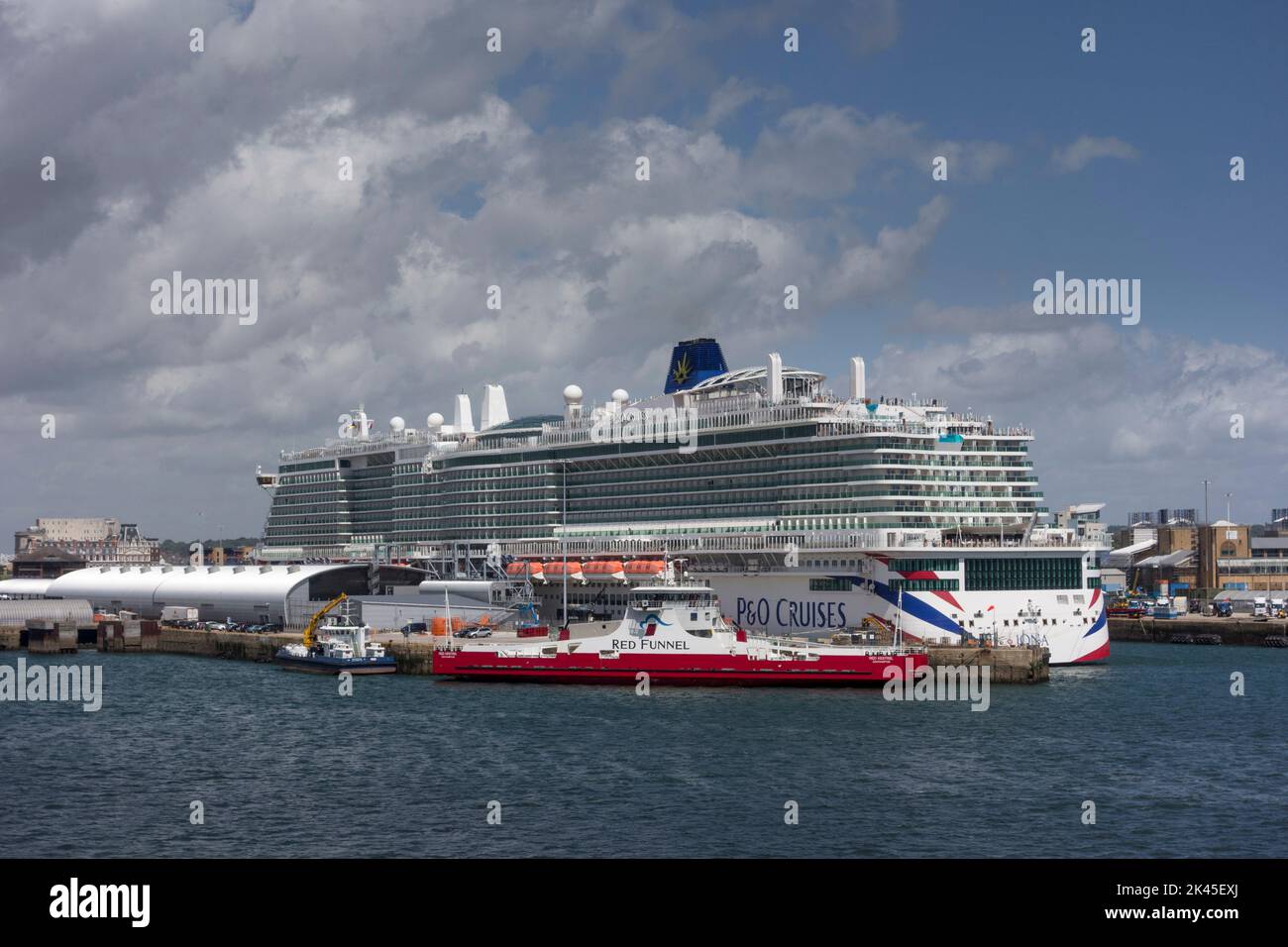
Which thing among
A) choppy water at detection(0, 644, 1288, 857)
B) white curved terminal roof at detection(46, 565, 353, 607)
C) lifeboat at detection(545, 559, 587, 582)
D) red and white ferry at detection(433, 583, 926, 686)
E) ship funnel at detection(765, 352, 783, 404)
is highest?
ship funnel at detection(765, 352, 783, 404)

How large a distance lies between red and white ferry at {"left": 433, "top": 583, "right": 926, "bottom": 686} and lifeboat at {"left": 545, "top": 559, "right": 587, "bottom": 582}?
2344cm

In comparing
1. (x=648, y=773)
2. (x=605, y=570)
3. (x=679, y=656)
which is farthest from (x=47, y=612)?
(x=648, y=773)

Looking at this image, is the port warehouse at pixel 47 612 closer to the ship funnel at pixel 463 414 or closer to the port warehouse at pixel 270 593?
the port warehouse at pixel 270 593

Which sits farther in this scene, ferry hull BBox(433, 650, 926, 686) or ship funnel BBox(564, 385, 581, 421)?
ship funnel BBox(564, 385, 581, 421)

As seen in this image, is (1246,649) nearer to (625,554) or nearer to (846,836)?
(625,554)

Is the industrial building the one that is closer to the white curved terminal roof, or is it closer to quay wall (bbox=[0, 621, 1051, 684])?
quay wall (bbox=[0, 621, 1051, 684])

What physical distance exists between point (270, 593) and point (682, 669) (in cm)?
5304

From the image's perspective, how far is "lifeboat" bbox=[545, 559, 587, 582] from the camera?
3711 inches

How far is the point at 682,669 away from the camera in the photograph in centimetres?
6594

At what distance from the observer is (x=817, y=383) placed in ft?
288

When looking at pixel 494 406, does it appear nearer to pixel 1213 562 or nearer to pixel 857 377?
pixel 857 377

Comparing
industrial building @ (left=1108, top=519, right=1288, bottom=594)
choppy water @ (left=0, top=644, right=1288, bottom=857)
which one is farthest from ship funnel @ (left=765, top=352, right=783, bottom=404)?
industrial building @ (left=1108, top=519, right=1288, bottom=594)

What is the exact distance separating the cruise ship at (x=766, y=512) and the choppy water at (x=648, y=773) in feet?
28.8

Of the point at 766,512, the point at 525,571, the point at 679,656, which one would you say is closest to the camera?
the point at 679,656
